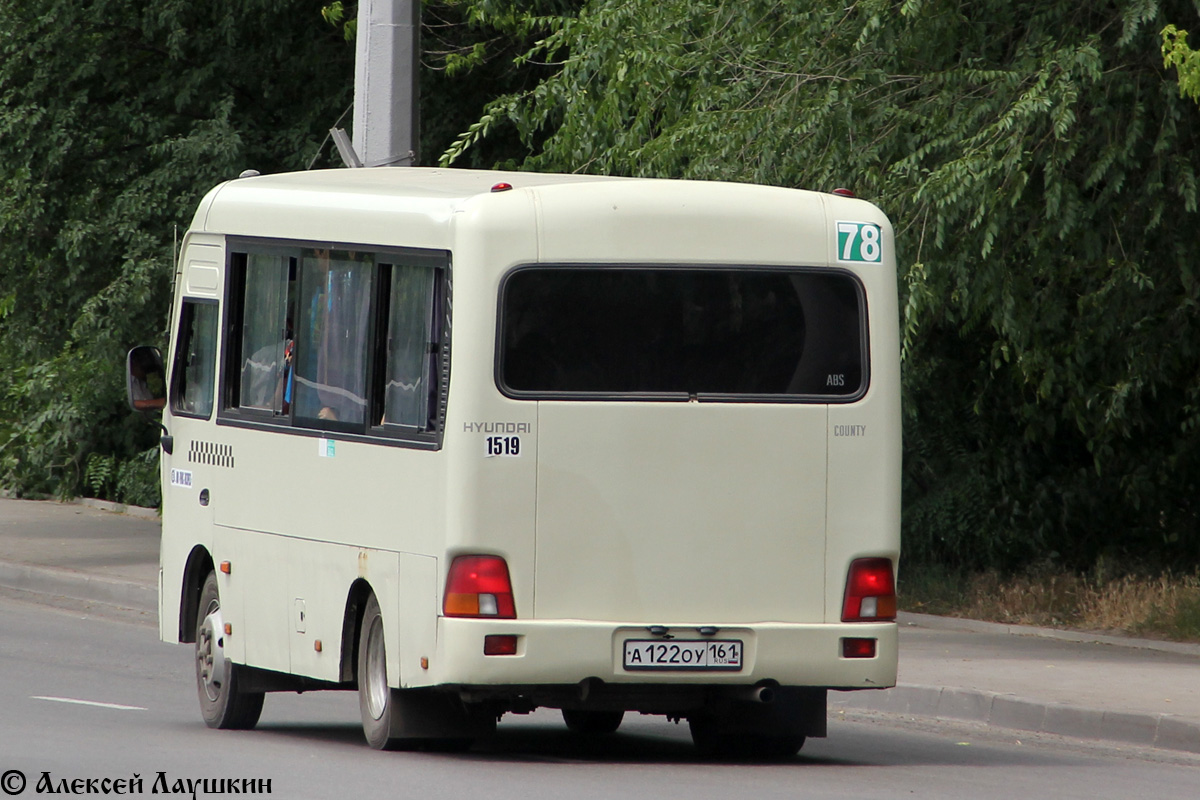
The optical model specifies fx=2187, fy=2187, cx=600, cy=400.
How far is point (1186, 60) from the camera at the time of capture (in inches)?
476

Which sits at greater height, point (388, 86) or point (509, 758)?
point (388, 86)

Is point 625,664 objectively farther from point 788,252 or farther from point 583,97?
Answer: point 583,97

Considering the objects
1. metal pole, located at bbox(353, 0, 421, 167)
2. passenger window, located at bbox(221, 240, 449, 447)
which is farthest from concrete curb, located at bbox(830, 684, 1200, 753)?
metal pole, located at bbox(353, 0, 421, 167)

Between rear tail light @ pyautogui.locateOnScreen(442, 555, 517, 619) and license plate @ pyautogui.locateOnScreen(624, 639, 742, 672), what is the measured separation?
57cm

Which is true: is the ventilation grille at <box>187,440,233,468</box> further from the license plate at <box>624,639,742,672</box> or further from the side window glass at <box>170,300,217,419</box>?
the license plate at <box>624,639,742,672</box>

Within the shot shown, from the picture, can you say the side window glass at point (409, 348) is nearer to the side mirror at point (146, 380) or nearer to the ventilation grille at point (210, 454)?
the ventilation grille at point (210, 454)

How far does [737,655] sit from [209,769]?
2348 millimetres

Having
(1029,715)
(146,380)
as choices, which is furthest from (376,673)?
(1029,715)

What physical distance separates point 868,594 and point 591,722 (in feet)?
7.43

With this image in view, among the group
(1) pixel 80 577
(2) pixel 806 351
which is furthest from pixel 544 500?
(1) pixel 80 577

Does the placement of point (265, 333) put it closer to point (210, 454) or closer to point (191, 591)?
point (210, 454)

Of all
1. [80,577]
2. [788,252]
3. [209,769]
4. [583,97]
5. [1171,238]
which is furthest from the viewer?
[80,577]

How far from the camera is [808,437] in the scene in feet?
32.4

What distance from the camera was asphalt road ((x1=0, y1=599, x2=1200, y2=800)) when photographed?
9.08 metres
